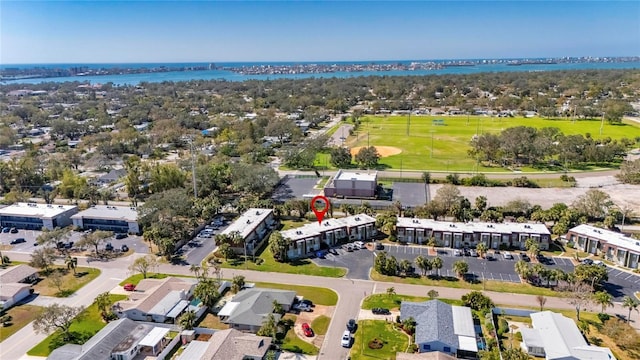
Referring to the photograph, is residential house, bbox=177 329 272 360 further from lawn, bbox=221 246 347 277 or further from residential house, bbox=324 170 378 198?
residential house, bbox=324 170 378 198

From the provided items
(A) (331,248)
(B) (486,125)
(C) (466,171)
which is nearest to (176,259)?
(A) (331,248)

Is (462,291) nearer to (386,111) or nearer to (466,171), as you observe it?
(466,171)

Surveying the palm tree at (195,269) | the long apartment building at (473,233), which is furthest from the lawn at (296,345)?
A: the long apartment building at (473,233)

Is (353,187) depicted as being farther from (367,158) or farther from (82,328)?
(82,328)

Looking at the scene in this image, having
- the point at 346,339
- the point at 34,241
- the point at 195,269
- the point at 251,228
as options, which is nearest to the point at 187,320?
the point at 195,269

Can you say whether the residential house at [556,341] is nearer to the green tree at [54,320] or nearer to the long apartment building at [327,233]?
the long apartment building at [327,233]
